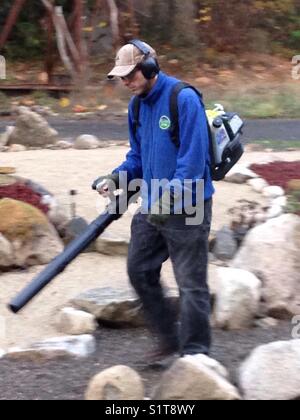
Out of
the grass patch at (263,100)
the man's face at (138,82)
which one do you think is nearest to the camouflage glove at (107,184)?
the man's face at (138,82)

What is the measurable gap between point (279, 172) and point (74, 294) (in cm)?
357

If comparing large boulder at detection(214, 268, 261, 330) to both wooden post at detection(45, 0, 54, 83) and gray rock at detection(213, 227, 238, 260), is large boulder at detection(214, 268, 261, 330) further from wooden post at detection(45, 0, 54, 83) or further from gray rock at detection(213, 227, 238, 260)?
wooden post at detection(45, 0, 54, 83)

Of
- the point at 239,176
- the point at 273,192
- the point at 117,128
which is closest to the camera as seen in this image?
the point at 273,192

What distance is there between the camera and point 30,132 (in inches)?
472

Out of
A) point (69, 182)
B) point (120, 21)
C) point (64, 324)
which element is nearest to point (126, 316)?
point (64, 324)

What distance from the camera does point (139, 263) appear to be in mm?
5492

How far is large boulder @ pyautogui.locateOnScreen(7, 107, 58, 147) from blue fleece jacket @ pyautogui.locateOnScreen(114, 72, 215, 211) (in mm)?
6591

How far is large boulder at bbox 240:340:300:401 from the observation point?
507 centimetres

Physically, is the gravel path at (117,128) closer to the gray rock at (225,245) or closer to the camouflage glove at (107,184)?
the gray rock at (225,245)

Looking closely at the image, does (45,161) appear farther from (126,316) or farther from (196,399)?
(196,399)

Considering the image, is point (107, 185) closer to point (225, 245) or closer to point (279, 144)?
point (225, 245)

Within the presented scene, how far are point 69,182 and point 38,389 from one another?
4219mm

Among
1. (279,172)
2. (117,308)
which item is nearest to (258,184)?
(279,172)

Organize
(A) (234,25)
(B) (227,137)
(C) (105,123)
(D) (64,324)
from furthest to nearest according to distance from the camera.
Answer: (A) (234,25), (C) (105,123), (D) (64,324), (B) (227,137)
